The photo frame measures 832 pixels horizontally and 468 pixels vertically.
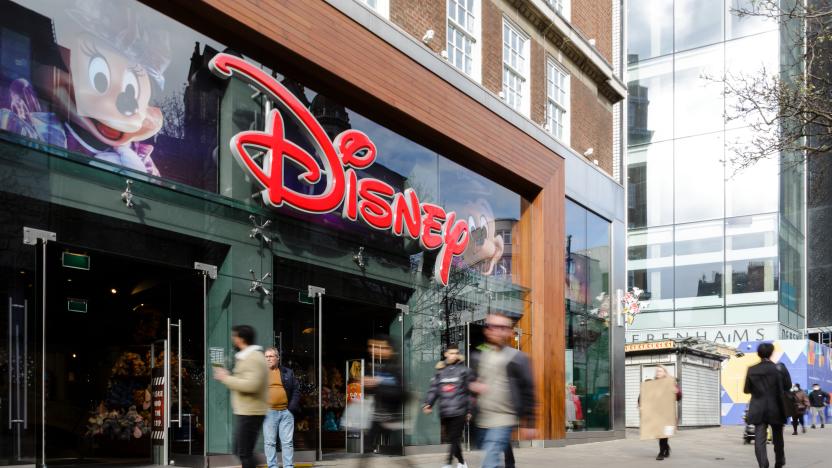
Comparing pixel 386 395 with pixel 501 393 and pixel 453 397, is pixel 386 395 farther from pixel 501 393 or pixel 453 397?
pixel 501 393

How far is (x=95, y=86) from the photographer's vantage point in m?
11.1

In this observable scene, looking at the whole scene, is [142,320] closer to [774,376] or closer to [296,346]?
[296,346]

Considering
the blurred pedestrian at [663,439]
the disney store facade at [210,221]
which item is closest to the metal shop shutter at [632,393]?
the disney store facade at [210,221]

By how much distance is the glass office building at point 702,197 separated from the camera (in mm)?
44281

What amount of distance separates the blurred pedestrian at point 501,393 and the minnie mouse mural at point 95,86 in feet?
19.9

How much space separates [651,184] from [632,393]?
16.0 m

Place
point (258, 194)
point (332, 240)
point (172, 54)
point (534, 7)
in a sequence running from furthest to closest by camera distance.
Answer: point (534, 7), point (332, 240), point (258, 194), point (172, 54)

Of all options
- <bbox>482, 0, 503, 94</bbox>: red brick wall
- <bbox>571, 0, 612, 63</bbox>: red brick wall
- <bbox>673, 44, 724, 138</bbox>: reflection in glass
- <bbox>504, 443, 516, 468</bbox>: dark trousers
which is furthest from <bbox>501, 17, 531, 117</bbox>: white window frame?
<bbox>673, 44, 724, 138</bbox>: reflection in glass

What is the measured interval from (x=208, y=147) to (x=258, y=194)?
1050 millimetres

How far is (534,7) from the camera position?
20531mm

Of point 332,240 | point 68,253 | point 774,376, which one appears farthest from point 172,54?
point 774,376

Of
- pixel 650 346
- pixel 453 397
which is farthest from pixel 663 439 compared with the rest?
pixel 650 346

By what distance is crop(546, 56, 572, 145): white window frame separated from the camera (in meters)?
21.8

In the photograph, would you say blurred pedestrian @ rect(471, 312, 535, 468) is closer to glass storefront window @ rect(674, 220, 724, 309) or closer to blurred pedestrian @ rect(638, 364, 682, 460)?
blurred pedestrian @ rect(638, 364, 682, 460)
